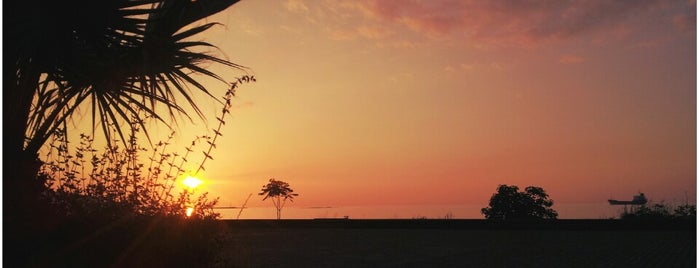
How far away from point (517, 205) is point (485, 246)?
49.1 feet

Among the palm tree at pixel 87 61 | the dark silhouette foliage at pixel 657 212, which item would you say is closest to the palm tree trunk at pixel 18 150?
the palm tree at pixel 87 61

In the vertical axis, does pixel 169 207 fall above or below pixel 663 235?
above

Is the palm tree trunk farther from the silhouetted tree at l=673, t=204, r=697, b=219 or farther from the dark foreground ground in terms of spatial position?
the silhouetted tree at l=673, t=204, r=697, b=219

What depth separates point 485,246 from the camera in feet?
42.9

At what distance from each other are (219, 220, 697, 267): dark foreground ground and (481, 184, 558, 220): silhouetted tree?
25.9 feet

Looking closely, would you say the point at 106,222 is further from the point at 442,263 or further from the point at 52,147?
the point at 442,263

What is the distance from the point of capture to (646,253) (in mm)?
11125

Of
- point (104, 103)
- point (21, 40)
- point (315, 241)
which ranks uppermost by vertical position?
point (21, 40)

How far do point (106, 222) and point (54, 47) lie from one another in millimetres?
2133

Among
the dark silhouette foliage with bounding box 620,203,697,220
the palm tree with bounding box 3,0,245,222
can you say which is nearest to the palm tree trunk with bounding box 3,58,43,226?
the palm tree with bounding box 3,0,245,222

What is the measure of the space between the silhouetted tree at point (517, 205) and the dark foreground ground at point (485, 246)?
7889mm

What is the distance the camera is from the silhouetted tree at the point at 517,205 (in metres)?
26.9

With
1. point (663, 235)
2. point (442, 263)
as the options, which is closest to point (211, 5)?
point (442, 263)

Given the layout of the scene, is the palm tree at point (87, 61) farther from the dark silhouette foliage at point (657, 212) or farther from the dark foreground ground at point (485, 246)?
the dark silhouette foliage at point (657, 212)
